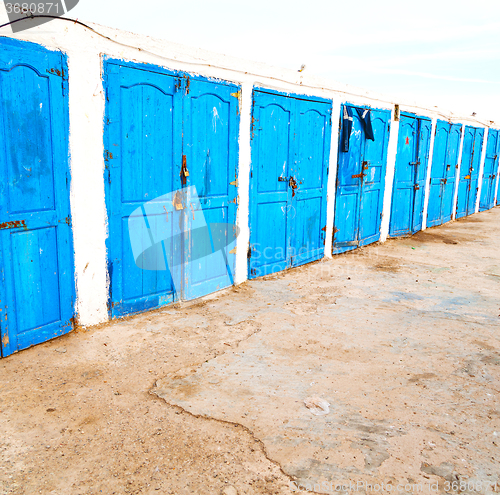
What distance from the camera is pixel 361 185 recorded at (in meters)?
8.22

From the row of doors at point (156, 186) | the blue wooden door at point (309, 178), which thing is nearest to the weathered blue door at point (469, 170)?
the row of doors at point (156, 186)

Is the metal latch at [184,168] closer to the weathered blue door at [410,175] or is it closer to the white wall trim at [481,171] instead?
the weathered blue door at [410,175]

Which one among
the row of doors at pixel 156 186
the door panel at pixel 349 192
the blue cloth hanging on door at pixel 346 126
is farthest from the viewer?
Result: the door panel at pixel 349 192

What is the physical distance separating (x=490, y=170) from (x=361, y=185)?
9778mm

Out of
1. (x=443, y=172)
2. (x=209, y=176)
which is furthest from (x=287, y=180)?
(x=443, y=172)

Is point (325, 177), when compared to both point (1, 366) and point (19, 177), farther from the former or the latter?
point (1, 366)

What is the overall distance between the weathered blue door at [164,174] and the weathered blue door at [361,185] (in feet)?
9.22

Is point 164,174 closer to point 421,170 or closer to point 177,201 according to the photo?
point 177,201

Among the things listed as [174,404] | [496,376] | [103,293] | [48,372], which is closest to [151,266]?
[103,293]

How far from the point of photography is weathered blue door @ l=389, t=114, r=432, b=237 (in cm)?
946

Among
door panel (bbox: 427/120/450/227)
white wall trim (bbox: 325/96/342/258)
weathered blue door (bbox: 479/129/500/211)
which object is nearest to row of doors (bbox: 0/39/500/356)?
white wall trim (bbox: 325/96/342/258)

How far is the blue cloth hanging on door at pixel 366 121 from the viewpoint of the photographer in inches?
307

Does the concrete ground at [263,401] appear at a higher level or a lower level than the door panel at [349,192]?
lower

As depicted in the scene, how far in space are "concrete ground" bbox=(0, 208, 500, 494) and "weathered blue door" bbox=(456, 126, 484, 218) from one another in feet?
29.2
